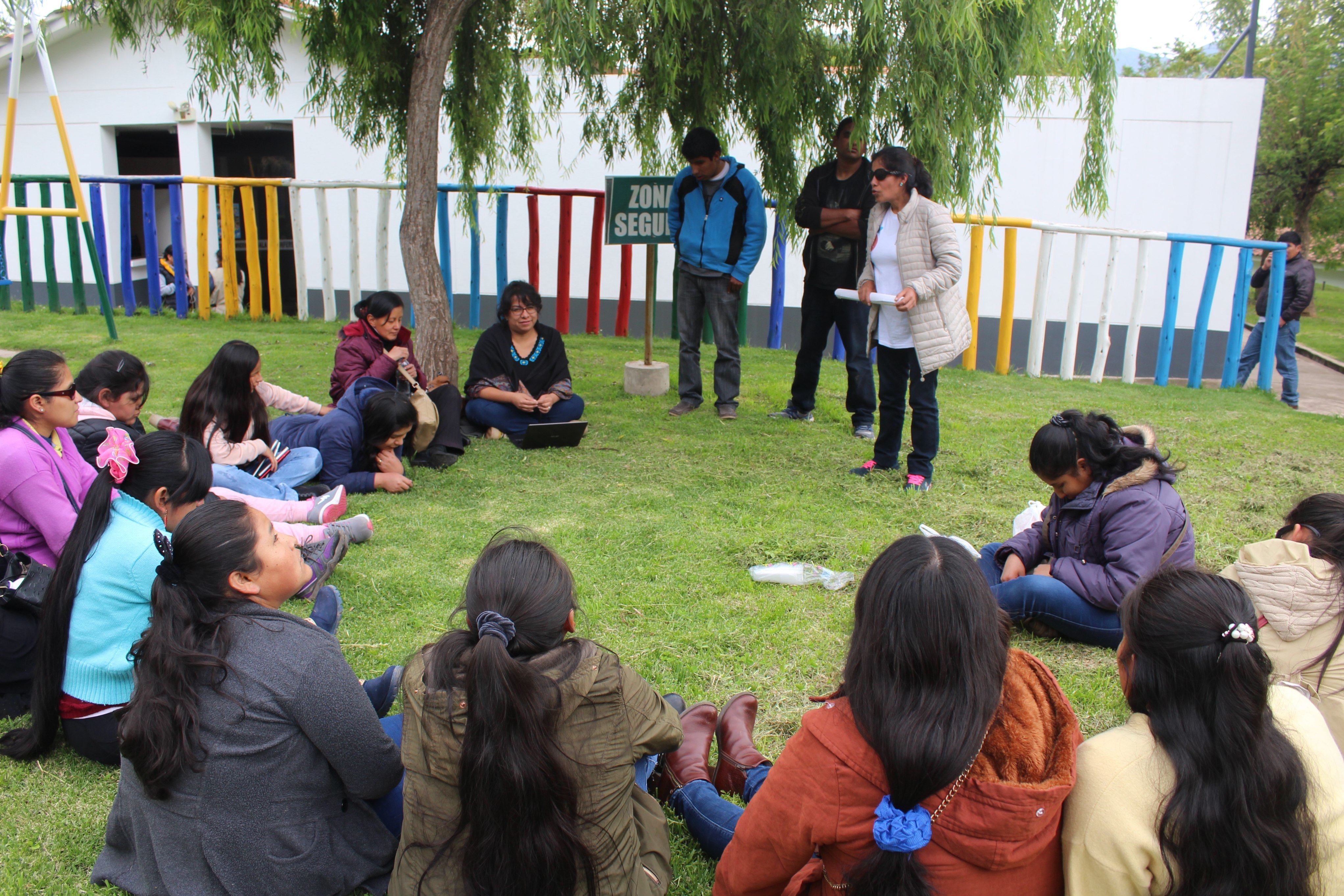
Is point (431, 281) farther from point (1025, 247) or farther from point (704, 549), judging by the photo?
point (1025, 247)

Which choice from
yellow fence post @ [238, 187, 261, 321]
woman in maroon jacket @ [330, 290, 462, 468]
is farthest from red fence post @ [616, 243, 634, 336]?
woman in maroon jacket @ [330, 290, 462, 468]

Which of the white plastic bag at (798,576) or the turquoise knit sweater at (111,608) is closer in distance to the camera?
the turquoise knit sweater at (111,608)

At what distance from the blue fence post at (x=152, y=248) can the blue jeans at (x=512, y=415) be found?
16.3 ft

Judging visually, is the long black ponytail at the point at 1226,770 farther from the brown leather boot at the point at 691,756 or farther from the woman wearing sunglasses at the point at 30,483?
the woman wearing sunglasses at the point at 30,483

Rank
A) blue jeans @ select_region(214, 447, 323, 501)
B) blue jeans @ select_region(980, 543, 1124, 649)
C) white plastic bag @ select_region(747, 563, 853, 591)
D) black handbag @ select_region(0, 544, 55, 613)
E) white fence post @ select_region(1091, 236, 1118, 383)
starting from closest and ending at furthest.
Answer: black handbag @ select_region(0, 544, 55, 613) < blue jeans @ select_region(980, 543, 1124, 649) < white plastic bag @ select_region(747, 563, 853, 591) < blue jeans @ select_region(214, 447, 323, 501) < white fence post @ select_region(1091, 236, 1118, 383)

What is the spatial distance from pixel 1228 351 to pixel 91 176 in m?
11.3

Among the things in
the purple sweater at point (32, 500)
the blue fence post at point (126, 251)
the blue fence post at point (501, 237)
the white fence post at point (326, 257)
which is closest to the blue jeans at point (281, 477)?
the purple sweater at point (32, 500)

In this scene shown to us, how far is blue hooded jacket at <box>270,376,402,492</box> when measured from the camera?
180 inches

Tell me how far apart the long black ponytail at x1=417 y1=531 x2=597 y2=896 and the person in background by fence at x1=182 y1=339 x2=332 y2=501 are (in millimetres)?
2787

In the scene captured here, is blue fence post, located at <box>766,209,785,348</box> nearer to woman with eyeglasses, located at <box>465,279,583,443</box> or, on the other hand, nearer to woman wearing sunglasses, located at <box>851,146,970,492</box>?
woman with eyeglasses, located at <box>465,279,583,443</box>

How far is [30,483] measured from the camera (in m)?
2.77

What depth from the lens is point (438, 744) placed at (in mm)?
1697

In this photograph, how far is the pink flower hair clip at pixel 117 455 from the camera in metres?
2.44

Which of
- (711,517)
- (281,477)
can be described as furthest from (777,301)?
(281,477)
